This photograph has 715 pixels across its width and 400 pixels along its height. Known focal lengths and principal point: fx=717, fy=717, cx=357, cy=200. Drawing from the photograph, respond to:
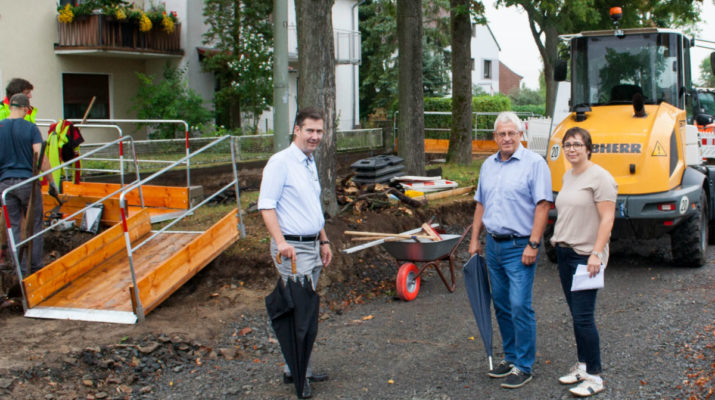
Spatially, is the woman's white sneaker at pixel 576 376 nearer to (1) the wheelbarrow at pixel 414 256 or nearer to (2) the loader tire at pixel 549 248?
(1) the wheelbarrow at pixel 414 256

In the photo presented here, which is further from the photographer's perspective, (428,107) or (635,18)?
(428,107)

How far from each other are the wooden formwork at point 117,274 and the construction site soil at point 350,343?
8.3 inches

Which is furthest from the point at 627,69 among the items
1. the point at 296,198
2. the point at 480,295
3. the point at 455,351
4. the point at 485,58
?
the point at 485,58

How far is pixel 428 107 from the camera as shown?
120 feet

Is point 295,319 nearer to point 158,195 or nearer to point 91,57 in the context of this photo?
point 158,195

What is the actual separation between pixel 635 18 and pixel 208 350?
67.2 feet

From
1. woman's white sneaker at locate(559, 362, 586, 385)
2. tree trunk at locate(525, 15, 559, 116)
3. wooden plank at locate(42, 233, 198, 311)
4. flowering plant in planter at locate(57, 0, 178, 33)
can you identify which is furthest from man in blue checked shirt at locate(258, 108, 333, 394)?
tree trunk at locate(525, 15, 559, 116)

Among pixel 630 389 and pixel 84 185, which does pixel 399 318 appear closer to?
pixel 630 389

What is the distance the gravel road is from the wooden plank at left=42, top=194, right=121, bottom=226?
3.35m

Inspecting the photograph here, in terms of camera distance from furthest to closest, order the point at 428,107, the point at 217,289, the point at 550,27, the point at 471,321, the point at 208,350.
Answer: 1. the point at 428,107
2. the point at 550,27
3. the point at 217,289
4. the point at 471,321
5. the point at 208,350

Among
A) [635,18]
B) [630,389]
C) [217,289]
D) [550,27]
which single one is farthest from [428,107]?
[630,389]

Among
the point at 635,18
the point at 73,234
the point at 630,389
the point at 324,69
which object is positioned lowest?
the point at 630,389

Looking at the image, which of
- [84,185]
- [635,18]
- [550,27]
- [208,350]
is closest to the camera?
[208,350]

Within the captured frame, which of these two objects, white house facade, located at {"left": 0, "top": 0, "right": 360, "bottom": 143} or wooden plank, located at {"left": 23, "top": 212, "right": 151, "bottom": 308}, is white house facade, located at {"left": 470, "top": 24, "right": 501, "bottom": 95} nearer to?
white house facade, located at {"left": 0, "top": 0, "right": 360, "bottom": 143}
